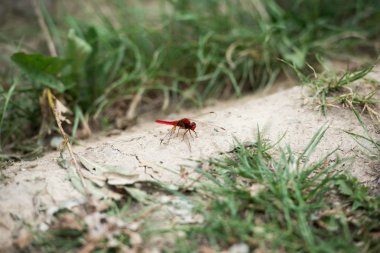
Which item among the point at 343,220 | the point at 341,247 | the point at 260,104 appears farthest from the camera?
the point at 260,104

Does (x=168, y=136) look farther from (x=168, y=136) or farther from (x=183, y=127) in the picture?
(x=183, y=127)

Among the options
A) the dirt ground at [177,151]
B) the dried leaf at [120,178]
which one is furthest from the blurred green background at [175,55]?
the dried leaf at [120,178]

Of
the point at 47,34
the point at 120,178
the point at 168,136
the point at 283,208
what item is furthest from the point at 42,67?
the point at 283,208

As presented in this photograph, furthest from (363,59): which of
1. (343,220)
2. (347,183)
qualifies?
(343,220)

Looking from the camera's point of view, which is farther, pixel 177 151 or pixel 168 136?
pixel 168 136

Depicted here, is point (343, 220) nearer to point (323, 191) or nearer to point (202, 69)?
point (323, 191)

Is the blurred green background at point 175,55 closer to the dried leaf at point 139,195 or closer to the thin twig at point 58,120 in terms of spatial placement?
the thin twig at point 58,120

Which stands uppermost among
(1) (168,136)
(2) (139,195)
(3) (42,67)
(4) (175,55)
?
(3) (42,67)
